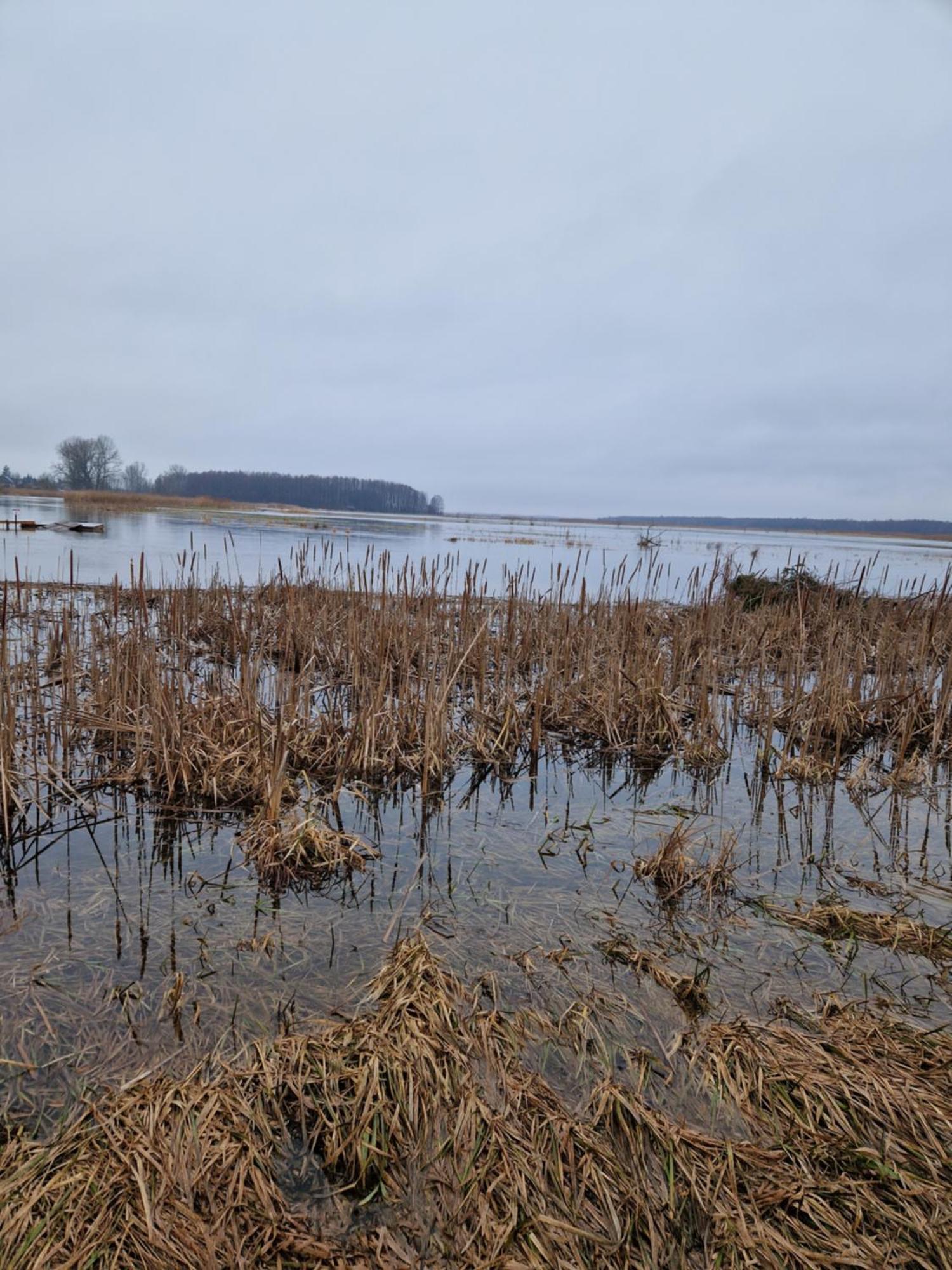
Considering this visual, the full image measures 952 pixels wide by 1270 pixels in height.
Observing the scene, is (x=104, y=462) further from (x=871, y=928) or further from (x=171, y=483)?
(x=871, y=928)

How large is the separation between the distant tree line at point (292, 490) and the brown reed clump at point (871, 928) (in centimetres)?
10105

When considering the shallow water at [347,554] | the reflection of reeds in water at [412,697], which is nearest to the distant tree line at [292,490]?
the shallow water at [347,554]

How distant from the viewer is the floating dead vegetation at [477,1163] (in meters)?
1.63

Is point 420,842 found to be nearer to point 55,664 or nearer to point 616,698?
point 616,698

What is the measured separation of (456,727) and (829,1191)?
4.47m

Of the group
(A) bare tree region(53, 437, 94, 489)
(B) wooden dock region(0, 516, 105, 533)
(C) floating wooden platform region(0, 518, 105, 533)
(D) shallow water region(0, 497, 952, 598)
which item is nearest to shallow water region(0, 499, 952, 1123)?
(D) shallow water region(0, 497, 952, 598)

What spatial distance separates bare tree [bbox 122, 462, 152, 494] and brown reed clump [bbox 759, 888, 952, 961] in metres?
108

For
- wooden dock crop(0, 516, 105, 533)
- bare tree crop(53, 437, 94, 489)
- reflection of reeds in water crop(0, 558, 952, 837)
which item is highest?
bare tree crop(53, 437, 94, 489)

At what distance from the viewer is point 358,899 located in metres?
3.30

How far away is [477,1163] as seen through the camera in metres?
1.85

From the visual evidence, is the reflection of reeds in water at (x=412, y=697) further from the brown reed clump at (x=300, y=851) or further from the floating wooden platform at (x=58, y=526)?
the floating wooden platform at (x=58, y=526)

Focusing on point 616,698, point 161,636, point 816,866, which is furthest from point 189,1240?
point 161,636

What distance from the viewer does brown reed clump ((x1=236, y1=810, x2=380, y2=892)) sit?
11.2 ft

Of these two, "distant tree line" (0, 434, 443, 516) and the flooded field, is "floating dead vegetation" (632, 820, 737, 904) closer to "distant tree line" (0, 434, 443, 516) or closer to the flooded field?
the flooded field
